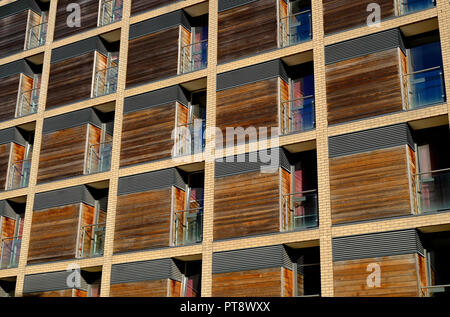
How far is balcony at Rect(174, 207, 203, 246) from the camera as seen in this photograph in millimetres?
21547

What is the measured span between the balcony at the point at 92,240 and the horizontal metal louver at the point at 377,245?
8.87 m

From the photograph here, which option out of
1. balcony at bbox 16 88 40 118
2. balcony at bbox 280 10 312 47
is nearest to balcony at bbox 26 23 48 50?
balcony at bbox 16 88 40 118

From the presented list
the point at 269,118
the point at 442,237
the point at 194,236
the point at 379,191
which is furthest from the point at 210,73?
the point at 442,237

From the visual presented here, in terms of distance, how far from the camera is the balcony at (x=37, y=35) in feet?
93.2

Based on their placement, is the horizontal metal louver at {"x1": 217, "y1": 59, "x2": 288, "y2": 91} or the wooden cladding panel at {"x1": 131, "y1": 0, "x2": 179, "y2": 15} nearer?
the horizontal metal louver at {"x1": 217, "y1": 59, "x2": 288, "y2": 91}

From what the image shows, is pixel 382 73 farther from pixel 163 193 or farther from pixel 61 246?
pixel 61 246

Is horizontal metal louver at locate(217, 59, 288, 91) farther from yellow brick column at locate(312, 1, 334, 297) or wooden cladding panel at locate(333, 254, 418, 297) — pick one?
wooden cladding panel at locate(333, 254, 418, 297)

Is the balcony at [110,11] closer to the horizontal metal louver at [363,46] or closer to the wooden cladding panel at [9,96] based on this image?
the wooden cladding panel at [9,96]

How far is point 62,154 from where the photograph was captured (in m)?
25.1

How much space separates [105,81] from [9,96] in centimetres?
484

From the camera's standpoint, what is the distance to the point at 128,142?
23609mm

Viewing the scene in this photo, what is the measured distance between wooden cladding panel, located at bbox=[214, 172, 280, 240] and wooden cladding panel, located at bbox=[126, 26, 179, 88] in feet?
17.4

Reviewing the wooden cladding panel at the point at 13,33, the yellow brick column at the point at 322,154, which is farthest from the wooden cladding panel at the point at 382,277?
the wooden cladding panel at the point at 13,33

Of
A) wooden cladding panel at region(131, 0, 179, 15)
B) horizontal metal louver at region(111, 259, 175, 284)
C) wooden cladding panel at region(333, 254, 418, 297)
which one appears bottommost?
wooden cladding panel at region(333, 254, 418, 297)
